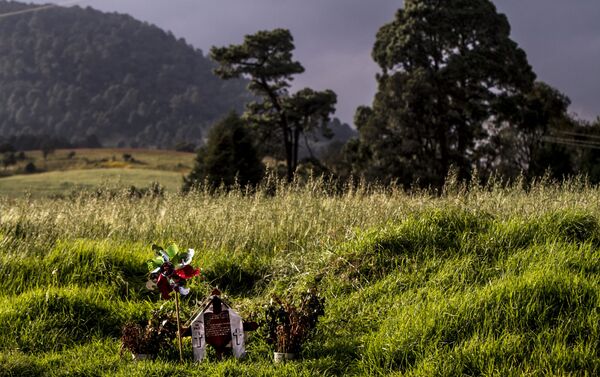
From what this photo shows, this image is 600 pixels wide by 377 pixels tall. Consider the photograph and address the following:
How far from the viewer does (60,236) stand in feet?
29.0

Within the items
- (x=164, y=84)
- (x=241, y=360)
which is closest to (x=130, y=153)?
(x=241, y=360)

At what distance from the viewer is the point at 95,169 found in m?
54.4

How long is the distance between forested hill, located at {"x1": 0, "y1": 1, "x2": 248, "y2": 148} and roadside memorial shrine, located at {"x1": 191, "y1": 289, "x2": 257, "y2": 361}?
391 ft

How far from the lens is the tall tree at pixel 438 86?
28172mm

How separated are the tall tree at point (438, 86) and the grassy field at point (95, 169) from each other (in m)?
16.7

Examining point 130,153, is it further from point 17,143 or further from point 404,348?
point 404,348

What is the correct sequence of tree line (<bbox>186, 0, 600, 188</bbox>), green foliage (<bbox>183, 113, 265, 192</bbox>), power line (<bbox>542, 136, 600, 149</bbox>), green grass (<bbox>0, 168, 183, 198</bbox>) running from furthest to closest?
green grass (<bbox>0, 168, 183, 198</bbox>)
power line (<bbox>542, 136, 600, 149</bbox>)
tree line (<bbox>186, 0, 600, 188</bbox>)
green foliage (<bbox>183, 113, 265, 192</bbox>)

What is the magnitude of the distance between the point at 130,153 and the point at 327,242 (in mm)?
63727

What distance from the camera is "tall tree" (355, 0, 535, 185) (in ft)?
92.4

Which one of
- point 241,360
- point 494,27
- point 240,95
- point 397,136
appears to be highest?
point 240,95

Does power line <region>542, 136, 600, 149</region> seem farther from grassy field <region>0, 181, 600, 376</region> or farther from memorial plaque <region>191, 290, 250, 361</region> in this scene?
memorial plaque <region>191, 290, 250, 361</region>

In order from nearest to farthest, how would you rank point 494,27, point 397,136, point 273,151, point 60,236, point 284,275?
point 284,275, point 60,236, point 397,136, point 494,27, point 273,151

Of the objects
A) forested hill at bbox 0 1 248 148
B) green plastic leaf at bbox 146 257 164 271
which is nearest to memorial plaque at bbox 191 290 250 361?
green plastic leaf at bbox 146 257 164 271

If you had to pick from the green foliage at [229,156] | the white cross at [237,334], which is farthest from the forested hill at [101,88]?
the white cross at [237,334]
